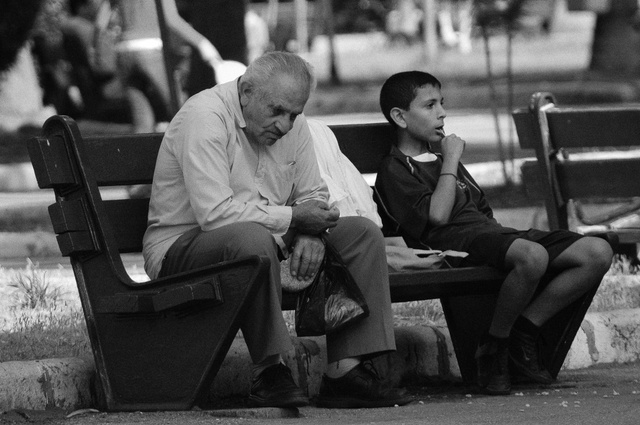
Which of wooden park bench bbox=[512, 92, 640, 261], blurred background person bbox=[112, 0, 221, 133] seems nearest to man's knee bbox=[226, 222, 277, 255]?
wooden park bench bbox=[512, 92, 640, 261]

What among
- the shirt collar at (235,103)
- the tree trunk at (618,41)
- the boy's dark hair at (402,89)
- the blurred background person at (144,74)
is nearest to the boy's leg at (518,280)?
the boy's dark hair at (402,89)

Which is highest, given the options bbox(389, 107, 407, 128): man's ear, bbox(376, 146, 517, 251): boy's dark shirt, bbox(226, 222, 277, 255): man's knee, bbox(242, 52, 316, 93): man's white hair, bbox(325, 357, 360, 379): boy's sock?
bbox(242, 52, 316, 93): man's white hair

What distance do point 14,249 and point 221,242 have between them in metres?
5.12

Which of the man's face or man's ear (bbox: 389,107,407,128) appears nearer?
the man's face

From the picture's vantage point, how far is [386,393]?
187 inches

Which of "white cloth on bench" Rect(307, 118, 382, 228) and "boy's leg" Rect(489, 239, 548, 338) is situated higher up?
"white cloth on bench" Rect(307, 118, 382, 228)

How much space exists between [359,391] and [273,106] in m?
1.01

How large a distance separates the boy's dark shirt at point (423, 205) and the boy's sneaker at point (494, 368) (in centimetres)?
38

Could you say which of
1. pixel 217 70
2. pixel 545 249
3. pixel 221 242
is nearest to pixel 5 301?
pixel 221 242

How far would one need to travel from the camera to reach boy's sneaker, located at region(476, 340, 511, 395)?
5059mm

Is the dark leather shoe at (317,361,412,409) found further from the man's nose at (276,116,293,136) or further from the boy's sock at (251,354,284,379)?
the man's nose at (276,116,293,136)

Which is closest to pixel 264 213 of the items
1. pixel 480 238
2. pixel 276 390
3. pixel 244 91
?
pixel 244 91

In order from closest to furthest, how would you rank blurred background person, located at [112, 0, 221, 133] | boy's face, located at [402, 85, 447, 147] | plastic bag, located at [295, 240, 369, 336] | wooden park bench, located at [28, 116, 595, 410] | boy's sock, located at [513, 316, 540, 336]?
wooden park bench, located at [28, 116, 595, 410], plastic bag, located at [295, 240, 369, 336], boy's sock, located at [513, 316, 540, 336], boy's face, located at [402, 85, 447, 147], blurred background person, located at [112, 0, 221, 133]

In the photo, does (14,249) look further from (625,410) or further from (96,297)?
(625,410)
